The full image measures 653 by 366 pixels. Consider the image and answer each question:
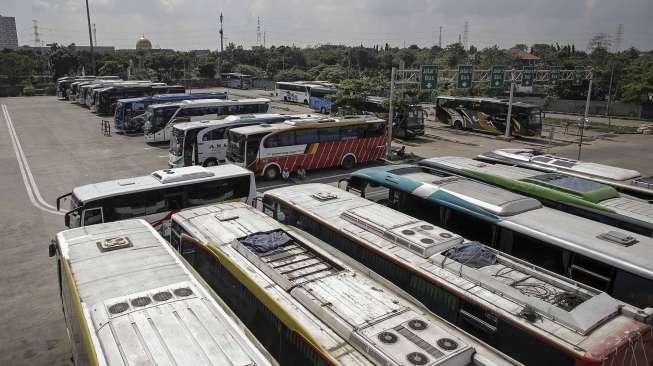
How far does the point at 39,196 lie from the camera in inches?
727

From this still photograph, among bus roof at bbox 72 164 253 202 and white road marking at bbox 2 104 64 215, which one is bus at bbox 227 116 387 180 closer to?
bus roof at bbox 72 164 253 202

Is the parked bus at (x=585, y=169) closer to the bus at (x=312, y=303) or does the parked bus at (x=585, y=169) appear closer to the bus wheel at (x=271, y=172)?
the bus wheel at (x=271, y=172)

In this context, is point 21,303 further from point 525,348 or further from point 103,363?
point 525,348

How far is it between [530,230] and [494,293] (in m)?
2.66

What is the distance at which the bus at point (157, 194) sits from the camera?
11742mm

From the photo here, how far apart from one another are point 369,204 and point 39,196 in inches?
585

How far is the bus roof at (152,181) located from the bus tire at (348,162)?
9.53 metres

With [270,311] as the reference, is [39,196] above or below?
below

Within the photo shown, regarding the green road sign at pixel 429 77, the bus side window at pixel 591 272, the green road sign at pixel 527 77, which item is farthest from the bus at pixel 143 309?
the green road sign at pixel 527 77

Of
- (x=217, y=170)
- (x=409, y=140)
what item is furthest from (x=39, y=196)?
(x=409, y=140)

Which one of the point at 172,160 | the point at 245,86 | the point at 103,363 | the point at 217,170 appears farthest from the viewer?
the point at 245,86

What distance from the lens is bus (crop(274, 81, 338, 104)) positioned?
4750 cm

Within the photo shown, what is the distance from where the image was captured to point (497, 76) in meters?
31.7

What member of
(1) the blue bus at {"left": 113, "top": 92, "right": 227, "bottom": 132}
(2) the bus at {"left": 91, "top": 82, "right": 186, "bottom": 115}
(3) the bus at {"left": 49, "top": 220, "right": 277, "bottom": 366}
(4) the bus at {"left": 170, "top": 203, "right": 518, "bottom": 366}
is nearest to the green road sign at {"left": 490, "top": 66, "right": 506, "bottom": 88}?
(1) the blue bus at {"left": 113, "top": 92, "right": 227, "bottom": 132}
